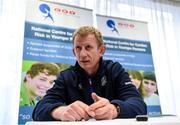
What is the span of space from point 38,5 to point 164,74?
77.9 inches

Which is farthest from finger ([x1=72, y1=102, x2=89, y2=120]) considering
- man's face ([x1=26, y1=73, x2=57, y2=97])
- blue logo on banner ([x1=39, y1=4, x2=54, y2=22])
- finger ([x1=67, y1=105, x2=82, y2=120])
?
blue logo on banner ([x1=39, y1=4, x2=54, y2=22])

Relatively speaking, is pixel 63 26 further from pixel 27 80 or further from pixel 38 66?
pixel 27 80

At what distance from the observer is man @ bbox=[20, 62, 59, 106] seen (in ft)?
8.33

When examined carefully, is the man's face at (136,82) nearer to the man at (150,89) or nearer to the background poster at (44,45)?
the man at (150,89)

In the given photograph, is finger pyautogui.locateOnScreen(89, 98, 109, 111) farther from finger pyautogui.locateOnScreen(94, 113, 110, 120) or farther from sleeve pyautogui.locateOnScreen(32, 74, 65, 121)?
sleeve pyautogui.locateOnScreen(32, 74, 65, 121)

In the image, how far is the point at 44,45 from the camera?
2.85 m

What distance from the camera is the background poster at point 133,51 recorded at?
327cm

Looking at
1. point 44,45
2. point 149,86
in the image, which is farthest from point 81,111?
point 149,86

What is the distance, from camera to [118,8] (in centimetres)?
357

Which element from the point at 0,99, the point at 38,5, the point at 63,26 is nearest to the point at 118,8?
the point at 63,26

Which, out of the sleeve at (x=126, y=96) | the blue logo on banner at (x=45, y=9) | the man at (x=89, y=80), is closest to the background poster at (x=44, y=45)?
the blue logo on banner at (x=45, y=9)

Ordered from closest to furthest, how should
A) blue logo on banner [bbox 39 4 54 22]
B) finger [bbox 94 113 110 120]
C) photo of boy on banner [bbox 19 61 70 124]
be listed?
finger [bbox 94 113 110 120] → photo of boy on banner [bbox 19 61 70 124] → blue logo on banner [bbox 39 4 54 22]

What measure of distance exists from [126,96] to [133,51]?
2.30 meters

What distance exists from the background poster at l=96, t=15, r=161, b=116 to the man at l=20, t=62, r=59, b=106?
0.81m
